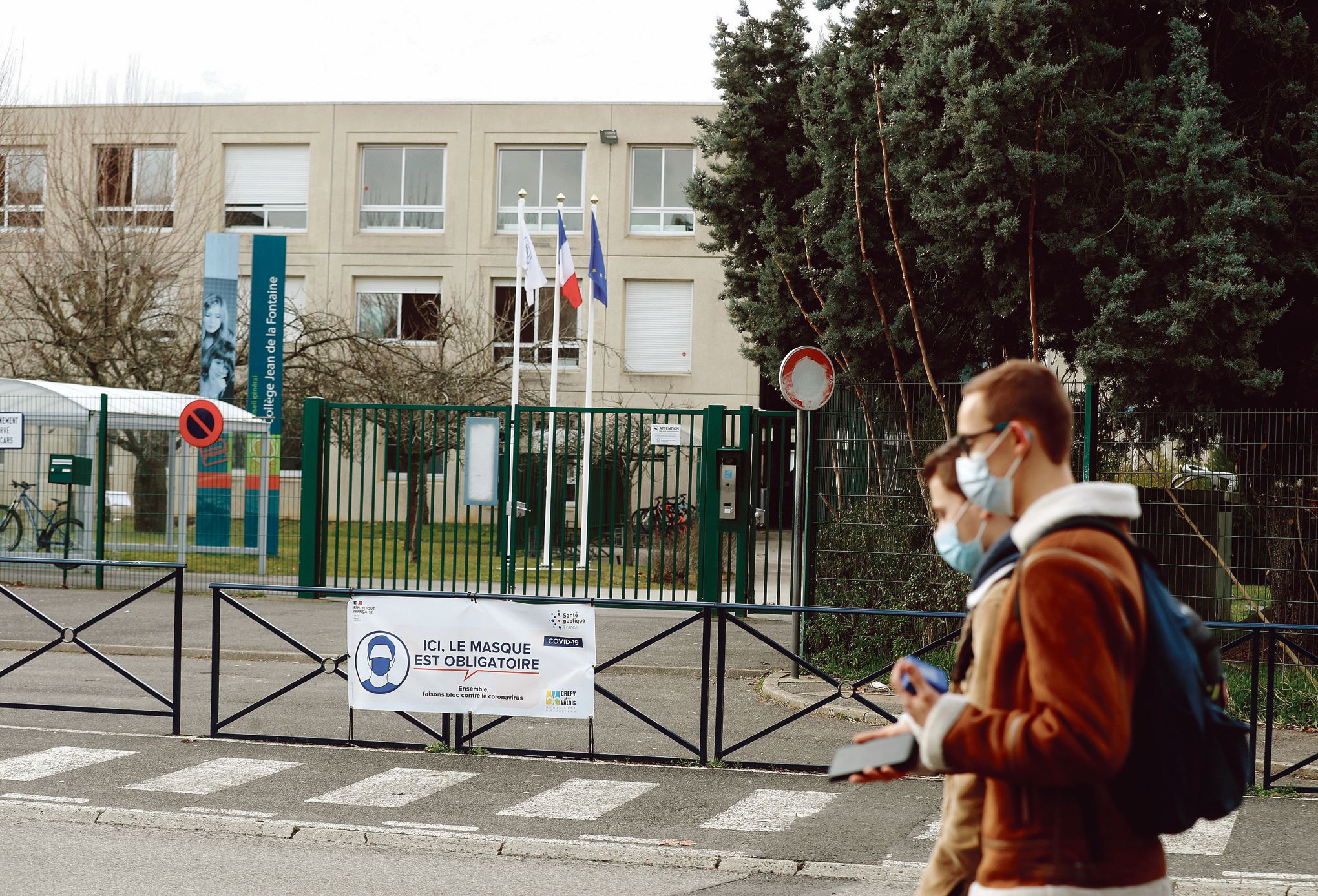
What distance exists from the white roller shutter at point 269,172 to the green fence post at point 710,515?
23485 mm

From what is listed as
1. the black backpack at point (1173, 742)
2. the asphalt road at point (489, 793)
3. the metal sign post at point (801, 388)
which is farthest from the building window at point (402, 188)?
the black backpack at point (1173, 742)

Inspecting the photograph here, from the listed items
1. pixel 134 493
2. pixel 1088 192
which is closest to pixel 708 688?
pixel 1088 192

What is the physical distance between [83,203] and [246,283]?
7408mm

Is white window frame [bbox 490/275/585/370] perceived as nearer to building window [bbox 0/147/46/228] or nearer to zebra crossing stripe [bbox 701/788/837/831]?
building window [bbox 0/147/46/228]

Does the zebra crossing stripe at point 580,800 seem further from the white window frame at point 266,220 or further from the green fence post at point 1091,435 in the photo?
the white window frame at point 266,220

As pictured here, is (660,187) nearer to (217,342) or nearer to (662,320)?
(662,320)

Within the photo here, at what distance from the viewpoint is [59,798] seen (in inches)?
277

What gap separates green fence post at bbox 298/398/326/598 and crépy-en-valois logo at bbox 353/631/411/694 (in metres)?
8.09

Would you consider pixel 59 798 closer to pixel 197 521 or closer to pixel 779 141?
pixel 779 141

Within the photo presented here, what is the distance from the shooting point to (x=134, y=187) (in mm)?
26906

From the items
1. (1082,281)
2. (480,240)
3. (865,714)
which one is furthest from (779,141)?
(480,240)

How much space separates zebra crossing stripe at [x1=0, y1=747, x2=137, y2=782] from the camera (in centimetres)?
762

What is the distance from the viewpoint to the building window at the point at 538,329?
99.5 ft

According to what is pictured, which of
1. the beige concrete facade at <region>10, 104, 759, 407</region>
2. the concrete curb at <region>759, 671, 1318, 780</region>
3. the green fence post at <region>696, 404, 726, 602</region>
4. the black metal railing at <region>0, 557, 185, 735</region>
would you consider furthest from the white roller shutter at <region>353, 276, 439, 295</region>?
the black metal railing at <region>0, 557, 185, 735</region>
